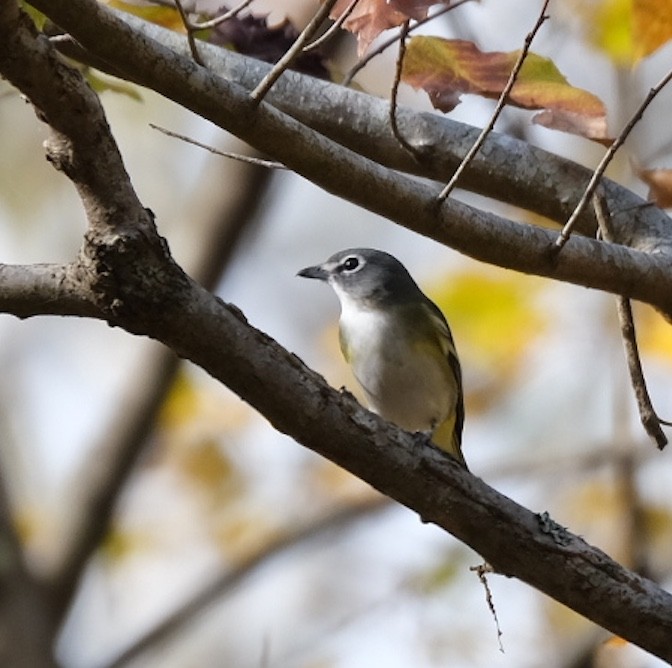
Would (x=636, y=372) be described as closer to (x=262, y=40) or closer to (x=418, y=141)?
(x=418, y=141)

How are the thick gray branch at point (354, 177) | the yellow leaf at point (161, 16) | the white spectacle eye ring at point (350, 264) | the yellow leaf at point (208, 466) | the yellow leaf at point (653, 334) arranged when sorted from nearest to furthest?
the thick gray branch at point (354, 177) → the yellow leaf at point (161, 16) → the white spectacle eye ring at point (350, 264) → the yellow leaf at point (653, 334) → the yellow leaf at point (208, 466)

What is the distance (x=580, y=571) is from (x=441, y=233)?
0.97m

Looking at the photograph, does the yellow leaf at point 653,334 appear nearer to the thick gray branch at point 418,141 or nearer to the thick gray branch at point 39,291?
the thick gray branch at point 418,141

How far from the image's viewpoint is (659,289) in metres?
2.97

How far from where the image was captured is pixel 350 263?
5496 mm

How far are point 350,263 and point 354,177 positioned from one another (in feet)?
9.84

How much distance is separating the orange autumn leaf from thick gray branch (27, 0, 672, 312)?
34cm

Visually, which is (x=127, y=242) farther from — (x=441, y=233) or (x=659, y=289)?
(x=659, y=289)

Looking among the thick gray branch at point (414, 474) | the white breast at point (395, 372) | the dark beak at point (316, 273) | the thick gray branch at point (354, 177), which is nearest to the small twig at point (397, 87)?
the thick gray branch at point (354, 177)

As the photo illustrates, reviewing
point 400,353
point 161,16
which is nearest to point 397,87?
point 161,16

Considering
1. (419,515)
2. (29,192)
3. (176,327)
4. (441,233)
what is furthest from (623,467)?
(29,192)

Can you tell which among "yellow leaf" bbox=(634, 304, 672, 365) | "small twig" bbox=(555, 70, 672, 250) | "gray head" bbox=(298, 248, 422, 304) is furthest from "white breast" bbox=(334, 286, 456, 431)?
"yellow leaf" bbox=(634, 304, 672, 365)

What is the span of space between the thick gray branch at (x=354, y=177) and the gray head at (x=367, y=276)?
2.29m

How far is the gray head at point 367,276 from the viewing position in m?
5.21
